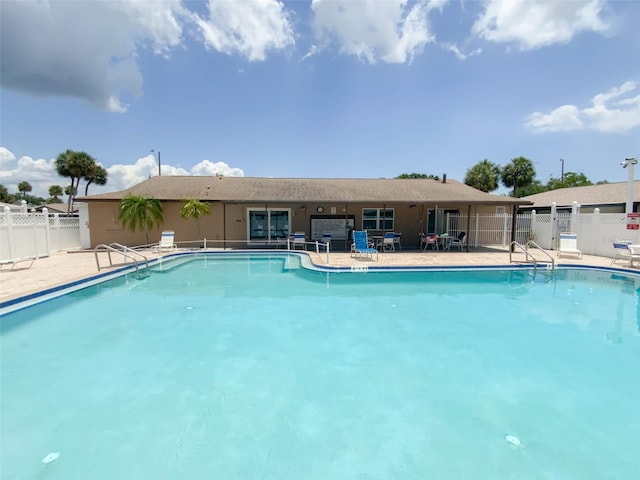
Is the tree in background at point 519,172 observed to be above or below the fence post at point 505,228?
above

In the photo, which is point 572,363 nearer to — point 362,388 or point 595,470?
point 595,470

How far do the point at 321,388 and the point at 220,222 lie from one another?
45.5ft

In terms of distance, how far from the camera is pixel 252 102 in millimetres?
17328

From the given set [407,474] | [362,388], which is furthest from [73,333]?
[407,474]

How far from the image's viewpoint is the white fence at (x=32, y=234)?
11.1 metres

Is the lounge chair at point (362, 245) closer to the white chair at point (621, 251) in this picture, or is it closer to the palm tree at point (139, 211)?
the white chair at point (621, 251)

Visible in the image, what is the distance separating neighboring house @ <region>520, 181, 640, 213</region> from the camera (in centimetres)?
1850

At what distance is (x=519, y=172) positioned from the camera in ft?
105

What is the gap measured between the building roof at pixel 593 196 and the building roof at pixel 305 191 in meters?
6.12

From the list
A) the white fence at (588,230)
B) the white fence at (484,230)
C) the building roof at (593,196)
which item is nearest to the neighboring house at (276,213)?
the white fence at (484,230)

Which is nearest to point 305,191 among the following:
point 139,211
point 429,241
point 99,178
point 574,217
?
point 429,241

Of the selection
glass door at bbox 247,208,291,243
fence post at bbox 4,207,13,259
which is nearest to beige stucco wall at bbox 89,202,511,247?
glass door at bbox 247,208,291,243

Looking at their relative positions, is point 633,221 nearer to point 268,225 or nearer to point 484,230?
point 484,230

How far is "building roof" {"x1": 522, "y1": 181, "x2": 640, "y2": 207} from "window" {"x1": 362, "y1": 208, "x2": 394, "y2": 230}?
867 cm
